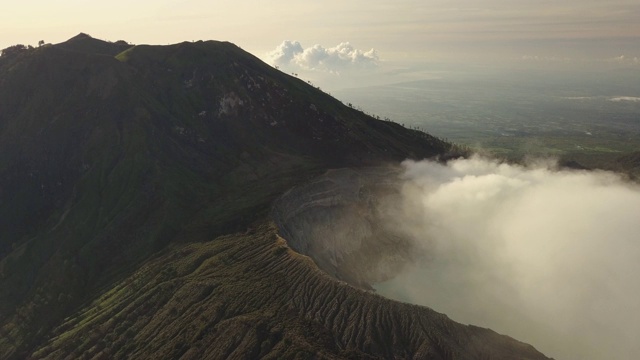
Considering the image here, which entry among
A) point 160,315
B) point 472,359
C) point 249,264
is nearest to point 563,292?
point 472,359

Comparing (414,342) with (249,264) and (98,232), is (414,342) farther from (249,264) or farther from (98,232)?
(98,232)

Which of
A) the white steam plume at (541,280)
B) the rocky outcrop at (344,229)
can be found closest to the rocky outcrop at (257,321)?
the rocky outcrop at (344,229)

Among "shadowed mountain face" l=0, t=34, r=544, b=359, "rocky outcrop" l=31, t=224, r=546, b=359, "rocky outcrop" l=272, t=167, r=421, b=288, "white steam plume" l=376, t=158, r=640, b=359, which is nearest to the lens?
"rocky outcrop" l=31, t=224, r=546, b=359

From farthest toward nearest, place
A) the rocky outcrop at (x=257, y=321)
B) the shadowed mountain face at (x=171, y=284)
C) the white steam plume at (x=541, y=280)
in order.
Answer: the white steam plume at (x=541, y=280)
the shadowed mountain face at (x=171, y=284)
the rocky outcrop at (x=257, y=321)

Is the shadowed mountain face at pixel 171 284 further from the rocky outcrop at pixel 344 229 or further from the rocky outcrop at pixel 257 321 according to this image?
the rocky outcrop at pixel 344 229

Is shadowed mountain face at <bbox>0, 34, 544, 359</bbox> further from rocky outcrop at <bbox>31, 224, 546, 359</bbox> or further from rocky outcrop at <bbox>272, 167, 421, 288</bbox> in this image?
rocky outcrop at <bbox>272, 167, 421, 288</bbox>

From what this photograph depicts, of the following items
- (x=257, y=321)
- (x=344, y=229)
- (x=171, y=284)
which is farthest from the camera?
(x=344, y=229)

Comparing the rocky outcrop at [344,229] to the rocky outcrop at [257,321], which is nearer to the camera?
the rocky outcrop at [257,321]

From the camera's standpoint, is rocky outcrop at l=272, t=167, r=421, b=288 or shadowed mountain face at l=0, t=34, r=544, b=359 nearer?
shadowed mountain face at l=0, t=34, r=544, b=359

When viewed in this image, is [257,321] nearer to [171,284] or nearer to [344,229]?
[171,284]

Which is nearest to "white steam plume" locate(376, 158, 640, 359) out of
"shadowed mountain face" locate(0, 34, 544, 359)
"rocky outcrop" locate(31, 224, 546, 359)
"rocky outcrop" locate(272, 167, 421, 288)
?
"rocky outcrop" locate(272, 167, 421, 288)

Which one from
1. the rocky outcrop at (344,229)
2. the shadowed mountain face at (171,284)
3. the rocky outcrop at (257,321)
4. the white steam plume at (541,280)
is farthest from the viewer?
the rocky outcrop at (344,229)

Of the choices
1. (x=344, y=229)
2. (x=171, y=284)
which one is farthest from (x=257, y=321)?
(x=344, y=229)
